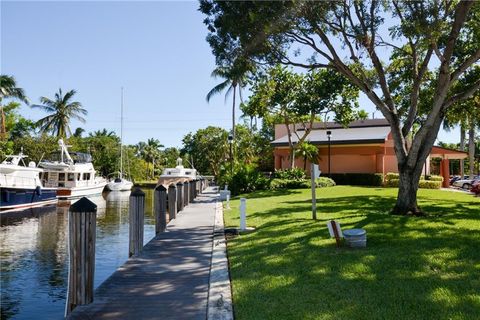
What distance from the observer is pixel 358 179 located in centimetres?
3394

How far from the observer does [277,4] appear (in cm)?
1226

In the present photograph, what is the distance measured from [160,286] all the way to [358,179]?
28563 millimetres

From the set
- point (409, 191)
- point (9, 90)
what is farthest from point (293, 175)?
point (9, 90)

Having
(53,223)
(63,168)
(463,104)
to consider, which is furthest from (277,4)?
(63,168)

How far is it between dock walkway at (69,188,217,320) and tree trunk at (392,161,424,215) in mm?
5837

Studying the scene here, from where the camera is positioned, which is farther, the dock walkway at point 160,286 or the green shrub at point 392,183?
the green shrub at point 392,183

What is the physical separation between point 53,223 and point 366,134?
2449 centimetres

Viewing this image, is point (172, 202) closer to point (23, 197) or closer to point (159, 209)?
point (159, 209)

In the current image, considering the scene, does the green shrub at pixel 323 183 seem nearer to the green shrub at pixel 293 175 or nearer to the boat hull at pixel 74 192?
the green shrub at pixel 293 175

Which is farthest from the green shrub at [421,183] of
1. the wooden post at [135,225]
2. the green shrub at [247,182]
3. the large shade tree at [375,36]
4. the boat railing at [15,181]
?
the boat railing at [15,181]

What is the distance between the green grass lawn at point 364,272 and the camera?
5539 millimetres

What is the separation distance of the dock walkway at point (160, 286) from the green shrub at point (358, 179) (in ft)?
79.1

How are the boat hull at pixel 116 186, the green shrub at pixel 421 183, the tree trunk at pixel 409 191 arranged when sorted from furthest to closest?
the boat hull at pixel 116 186 → the green shrub at pixel 421 183 → the tree trunk at pixel 409 191

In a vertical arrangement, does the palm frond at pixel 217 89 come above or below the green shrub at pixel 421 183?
above
